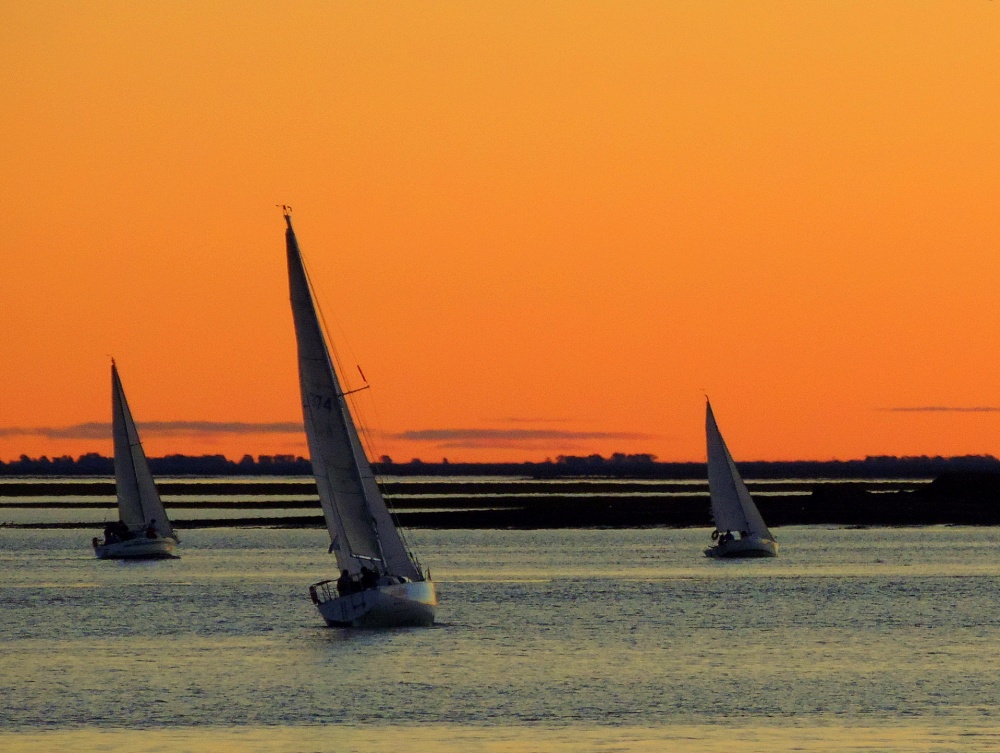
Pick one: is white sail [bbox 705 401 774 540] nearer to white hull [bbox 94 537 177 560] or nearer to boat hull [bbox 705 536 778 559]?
boat hull [bbox 705 536 778 559]

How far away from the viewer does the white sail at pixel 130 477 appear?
115000 millimetres

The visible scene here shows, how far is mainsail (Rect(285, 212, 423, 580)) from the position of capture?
65.9m

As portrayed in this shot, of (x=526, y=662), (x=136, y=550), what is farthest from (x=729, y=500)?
(x=526, y=662)

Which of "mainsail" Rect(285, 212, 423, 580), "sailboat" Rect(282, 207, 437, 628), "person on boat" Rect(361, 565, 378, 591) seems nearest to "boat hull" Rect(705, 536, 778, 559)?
"sailboat" Rect(282, 207, 437, 628)

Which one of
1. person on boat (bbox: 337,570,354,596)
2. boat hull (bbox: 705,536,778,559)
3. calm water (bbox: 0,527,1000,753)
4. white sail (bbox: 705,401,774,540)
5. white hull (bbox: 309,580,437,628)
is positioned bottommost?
calm water (bbox: 0,527,1000,753)

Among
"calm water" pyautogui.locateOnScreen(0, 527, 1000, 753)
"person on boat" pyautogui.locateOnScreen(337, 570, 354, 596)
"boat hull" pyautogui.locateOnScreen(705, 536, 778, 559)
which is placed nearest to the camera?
"calm water" pyautogui.locateOnScreen(0, 527, 1000, 753)

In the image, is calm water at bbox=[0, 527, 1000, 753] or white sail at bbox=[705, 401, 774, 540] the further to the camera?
white sail at bbox=[705, 401, 774, 540]

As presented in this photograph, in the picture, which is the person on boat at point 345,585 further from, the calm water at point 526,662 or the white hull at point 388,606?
the calm water at point 526,662

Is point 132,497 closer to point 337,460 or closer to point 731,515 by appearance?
point 731,515

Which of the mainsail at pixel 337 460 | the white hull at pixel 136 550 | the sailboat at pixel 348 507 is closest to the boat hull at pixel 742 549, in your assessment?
the white hull at pixel 136 550

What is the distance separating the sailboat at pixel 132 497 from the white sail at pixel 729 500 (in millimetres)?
31256

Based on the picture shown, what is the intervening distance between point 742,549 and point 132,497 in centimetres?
3522

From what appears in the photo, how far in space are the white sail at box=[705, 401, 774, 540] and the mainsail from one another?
47356 mm

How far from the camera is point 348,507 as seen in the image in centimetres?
6638
